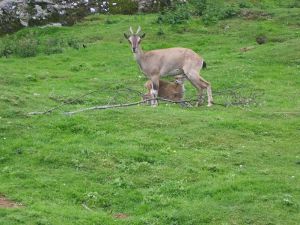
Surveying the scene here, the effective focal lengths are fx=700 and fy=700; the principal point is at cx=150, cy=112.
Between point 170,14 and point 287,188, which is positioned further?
point 170,14

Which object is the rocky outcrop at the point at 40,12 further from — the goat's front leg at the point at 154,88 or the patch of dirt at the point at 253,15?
the goat's front leg at the point at 154,88

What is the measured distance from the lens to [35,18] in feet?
102

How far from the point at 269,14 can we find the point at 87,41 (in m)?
8.42

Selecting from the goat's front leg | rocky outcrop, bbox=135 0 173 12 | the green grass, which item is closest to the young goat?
the goat's front leg

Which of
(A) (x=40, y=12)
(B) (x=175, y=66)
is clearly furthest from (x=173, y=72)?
(A) (x=40, y=12)

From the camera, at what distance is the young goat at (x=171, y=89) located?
1939 centimetres

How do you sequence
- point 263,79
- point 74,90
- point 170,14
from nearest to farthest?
1. point 74,90
2. point 263,79
3. point 170,14

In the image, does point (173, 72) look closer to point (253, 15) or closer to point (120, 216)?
point (120, 216)

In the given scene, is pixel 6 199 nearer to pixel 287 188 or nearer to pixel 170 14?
pixel 287 188

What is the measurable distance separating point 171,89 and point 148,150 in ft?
17.8

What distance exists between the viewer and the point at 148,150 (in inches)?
560

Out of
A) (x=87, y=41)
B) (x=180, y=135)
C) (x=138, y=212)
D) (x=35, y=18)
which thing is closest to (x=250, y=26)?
(x=87, y=41)

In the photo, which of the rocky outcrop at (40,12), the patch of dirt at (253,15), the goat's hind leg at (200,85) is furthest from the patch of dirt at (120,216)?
the patch of dirt at (253,15)

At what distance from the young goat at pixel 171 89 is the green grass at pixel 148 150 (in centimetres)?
84
